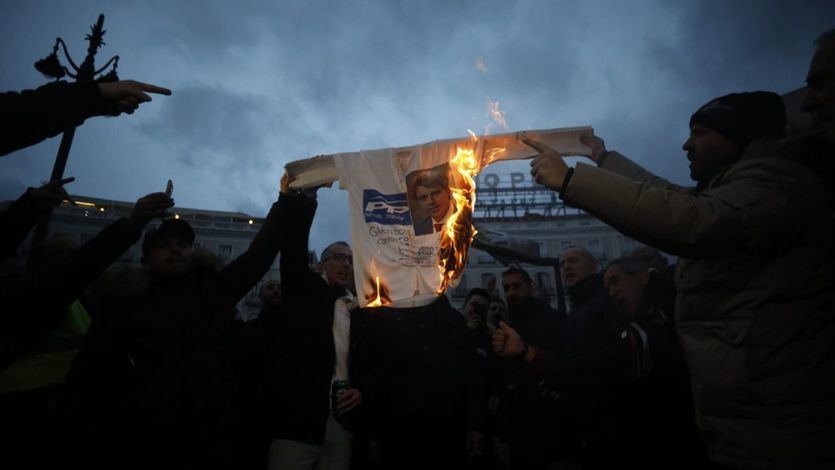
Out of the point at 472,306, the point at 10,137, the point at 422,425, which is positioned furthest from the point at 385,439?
the point at 10,137

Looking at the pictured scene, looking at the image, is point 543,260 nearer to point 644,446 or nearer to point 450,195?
point 450,195

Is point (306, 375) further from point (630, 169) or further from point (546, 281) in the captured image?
point (546, 281)

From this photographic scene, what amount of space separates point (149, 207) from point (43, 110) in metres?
0.92

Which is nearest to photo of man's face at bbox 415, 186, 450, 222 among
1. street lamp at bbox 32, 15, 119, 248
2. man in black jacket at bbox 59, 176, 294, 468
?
man in black jacket at bbox 59, 176, 294, 468

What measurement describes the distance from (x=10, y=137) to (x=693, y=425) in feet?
15.2

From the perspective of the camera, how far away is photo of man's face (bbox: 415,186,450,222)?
464 centimetres

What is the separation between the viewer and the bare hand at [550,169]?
187 centimetres

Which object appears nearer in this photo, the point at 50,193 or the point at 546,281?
the point at 50,193

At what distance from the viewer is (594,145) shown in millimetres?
4051

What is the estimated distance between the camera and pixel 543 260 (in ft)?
26.6

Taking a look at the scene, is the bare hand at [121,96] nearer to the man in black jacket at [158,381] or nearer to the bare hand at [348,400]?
the man in black jacket at [158,381]

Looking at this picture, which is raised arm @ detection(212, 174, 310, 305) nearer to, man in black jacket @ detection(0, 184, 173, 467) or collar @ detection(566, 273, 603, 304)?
man in black jacket @ detection(0, 184, 173, 467)

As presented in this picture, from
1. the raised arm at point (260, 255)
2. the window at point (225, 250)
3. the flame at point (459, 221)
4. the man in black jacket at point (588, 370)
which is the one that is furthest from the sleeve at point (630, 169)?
the window at point (225, 250)

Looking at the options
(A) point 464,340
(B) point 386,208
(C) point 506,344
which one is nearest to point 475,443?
(A) point 464,340
